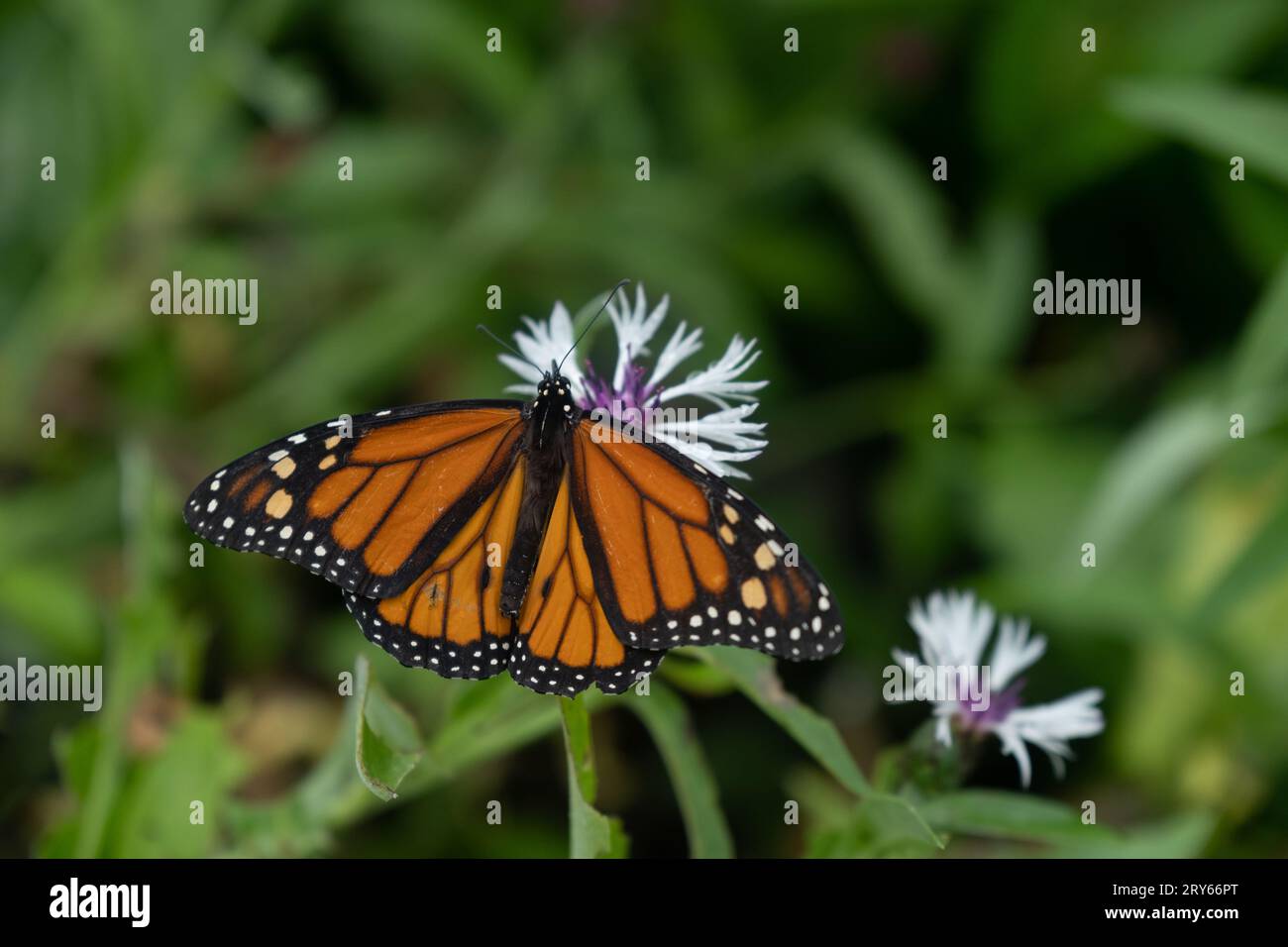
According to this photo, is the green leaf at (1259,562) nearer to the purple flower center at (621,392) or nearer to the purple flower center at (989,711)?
the purple flower center at (989,711)

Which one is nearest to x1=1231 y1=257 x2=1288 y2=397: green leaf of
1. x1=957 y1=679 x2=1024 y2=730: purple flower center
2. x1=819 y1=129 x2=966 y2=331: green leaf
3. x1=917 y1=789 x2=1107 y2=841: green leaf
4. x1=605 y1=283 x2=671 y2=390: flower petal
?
x1=957 y1=679 x2=1024 y2=730: purple flower center

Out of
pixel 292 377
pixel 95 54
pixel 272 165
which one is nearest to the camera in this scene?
pixel 95 54

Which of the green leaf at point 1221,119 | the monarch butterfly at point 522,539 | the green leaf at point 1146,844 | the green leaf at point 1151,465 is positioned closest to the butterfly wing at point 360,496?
the monarch butterfly at point 522,539

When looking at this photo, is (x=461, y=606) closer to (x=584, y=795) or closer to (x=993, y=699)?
(x=584, y=795)

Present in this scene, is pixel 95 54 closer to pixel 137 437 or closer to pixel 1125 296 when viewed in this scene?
pixel 137 437

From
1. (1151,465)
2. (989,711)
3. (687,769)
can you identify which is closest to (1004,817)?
(989,711)

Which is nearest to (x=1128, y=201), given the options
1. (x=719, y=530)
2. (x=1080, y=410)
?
(x=1080, y=410)

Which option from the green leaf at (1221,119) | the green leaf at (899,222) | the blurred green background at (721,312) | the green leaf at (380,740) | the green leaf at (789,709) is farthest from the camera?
the green leaf at (899,222)
